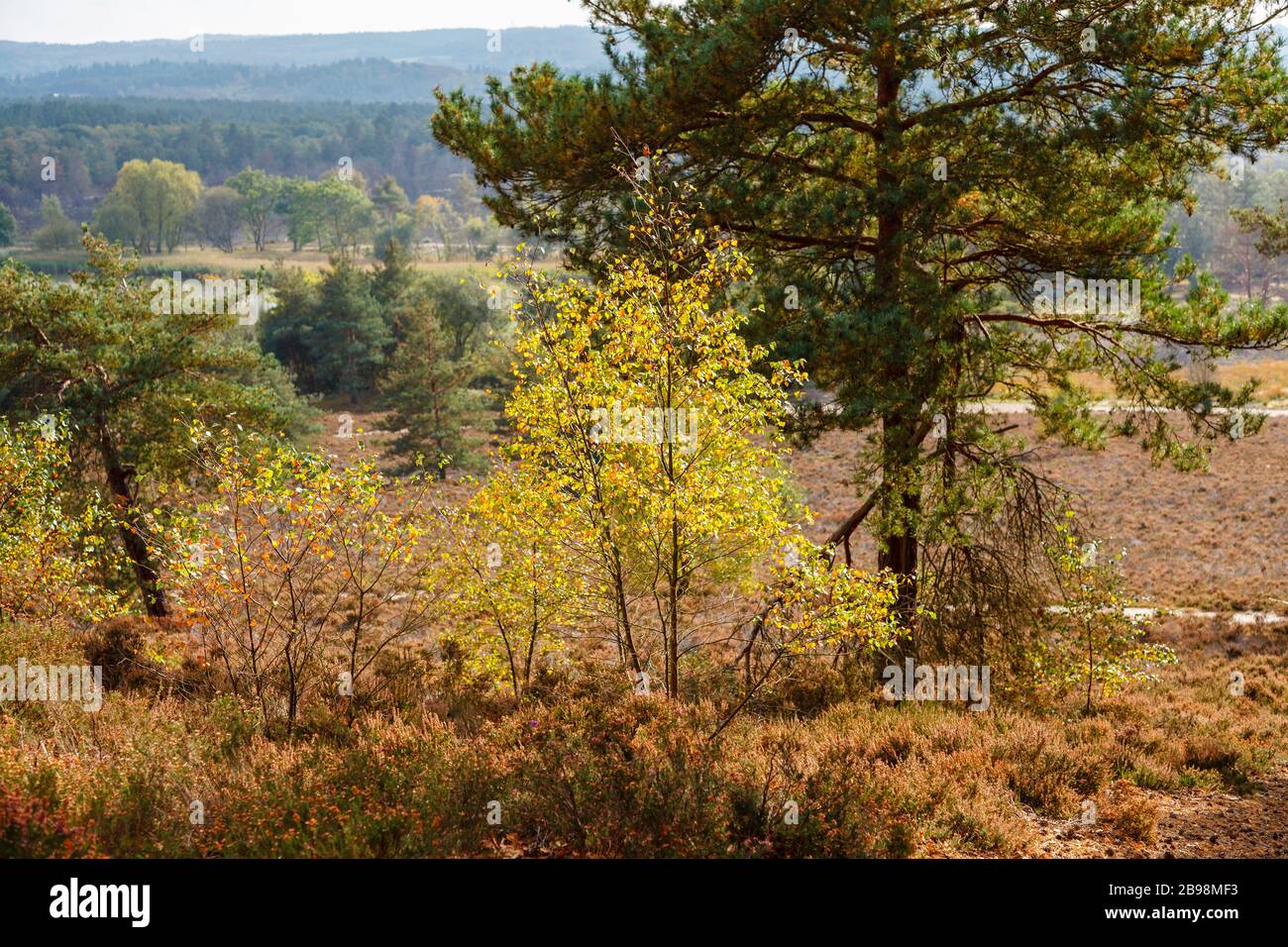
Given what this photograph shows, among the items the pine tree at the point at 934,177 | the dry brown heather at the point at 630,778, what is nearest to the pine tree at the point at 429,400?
the pine tree at the point at 934,177

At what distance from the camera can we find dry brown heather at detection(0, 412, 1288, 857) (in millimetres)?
6504

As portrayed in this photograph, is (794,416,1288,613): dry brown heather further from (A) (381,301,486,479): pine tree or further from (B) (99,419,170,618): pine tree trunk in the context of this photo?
(B) (99,419,170,618): pine tree trunk

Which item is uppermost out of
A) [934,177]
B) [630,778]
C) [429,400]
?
[934,177]

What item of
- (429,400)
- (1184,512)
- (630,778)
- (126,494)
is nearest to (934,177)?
(630,778)

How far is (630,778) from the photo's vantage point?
7180mm

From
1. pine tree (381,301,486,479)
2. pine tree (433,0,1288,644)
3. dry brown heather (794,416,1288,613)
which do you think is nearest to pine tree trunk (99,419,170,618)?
pine tree (433,0,1288,644)

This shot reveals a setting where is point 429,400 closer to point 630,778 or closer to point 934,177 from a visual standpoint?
point 934,177

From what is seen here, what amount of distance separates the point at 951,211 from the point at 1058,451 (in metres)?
35.6

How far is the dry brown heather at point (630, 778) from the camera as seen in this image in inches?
256

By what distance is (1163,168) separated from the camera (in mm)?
12602

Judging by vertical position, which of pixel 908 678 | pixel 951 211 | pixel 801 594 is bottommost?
pixel 908 678

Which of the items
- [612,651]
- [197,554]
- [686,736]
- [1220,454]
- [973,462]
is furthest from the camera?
[1220,454]
